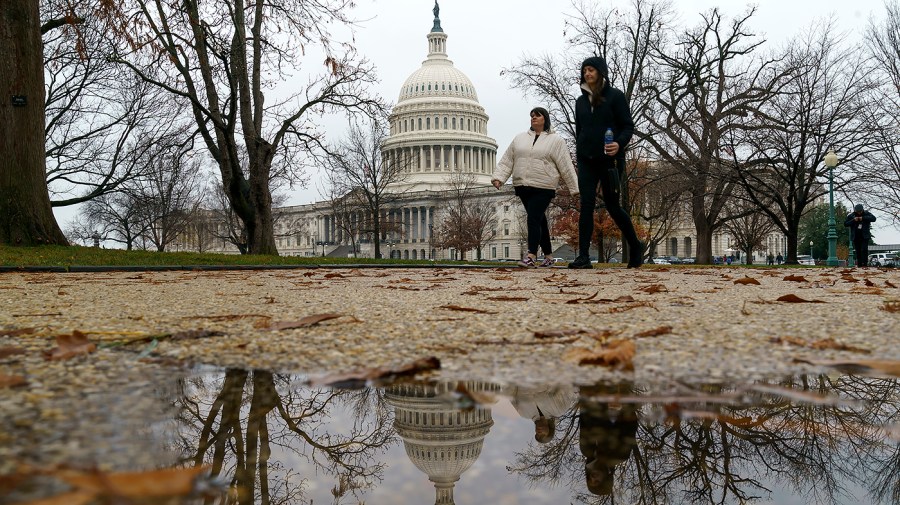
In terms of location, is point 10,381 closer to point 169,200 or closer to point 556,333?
point 556,333

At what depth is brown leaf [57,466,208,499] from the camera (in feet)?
2.89

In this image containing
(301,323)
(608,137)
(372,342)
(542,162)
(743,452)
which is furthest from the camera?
(542,162)

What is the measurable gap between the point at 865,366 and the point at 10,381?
7.29ft

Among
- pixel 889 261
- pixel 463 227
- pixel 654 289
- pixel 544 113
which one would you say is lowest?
pixel 889 261

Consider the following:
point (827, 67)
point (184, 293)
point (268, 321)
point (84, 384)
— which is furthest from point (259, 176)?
point (827, 67)

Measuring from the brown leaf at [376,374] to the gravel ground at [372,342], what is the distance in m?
0.07

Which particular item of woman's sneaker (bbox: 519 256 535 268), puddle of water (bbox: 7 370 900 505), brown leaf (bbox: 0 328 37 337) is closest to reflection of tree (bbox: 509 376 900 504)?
puddle of water (bbox: 7 370 900 505)

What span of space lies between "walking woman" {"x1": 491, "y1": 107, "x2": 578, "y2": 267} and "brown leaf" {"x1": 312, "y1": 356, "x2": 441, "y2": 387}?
7546 mm

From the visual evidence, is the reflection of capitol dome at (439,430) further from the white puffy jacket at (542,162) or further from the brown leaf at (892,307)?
the white puffy jacket at (542,162)

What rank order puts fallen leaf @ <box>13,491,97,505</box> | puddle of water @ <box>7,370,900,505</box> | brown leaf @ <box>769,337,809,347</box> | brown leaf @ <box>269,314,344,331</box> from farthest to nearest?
brown leaf @ <box>269,314,344,331</box> < brown leaf @ <box>769,337,809,347</box> < puddle of water @ <box>7,370,900,505</box> < fallen leaf @ <box>13,491,97,505</box>

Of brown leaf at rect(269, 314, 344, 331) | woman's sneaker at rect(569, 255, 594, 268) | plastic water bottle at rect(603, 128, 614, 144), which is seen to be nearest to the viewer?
brown leaf at rect(269, 314, 344, 331)

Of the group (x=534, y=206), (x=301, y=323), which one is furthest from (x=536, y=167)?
(x=301, y=323)

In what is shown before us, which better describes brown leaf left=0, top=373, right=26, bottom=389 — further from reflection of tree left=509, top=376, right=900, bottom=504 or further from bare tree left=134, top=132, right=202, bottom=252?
bare tree left=134, top=132, right=202, bottom=252

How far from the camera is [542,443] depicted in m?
1.28
